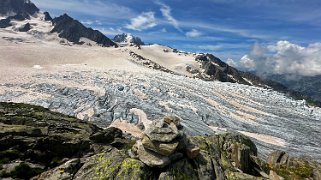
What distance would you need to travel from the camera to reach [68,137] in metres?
27.1

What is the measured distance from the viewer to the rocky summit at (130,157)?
1853 centimetres

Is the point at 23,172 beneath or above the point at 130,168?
beneath

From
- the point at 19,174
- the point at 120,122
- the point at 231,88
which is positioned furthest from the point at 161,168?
the point at 231,88

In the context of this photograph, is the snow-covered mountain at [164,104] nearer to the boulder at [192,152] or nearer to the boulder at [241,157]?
the boulder at [241,157]

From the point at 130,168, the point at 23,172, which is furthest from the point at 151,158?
the point at 23,172

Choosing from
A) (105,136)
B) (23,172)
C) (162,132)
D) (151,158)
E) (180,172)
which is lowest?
(23,172)

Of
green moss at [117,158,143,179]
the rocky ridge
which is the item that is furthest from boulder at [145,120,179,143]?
the rocky ridge

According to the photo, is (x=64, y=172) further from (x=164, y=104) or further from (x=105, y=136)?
(x=164, y=104)

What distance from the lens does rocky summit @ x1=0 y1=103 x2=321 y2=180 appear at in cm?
1853

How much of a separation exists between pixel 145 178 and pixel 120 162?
1662 millimetres

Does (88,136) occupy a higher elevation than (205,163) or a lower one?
lower

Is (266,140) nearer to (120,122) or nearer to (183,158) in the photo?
(120,122)

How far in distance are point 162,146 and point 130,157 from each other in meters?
2.03

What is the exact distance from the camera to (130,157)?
1952 centimetres
